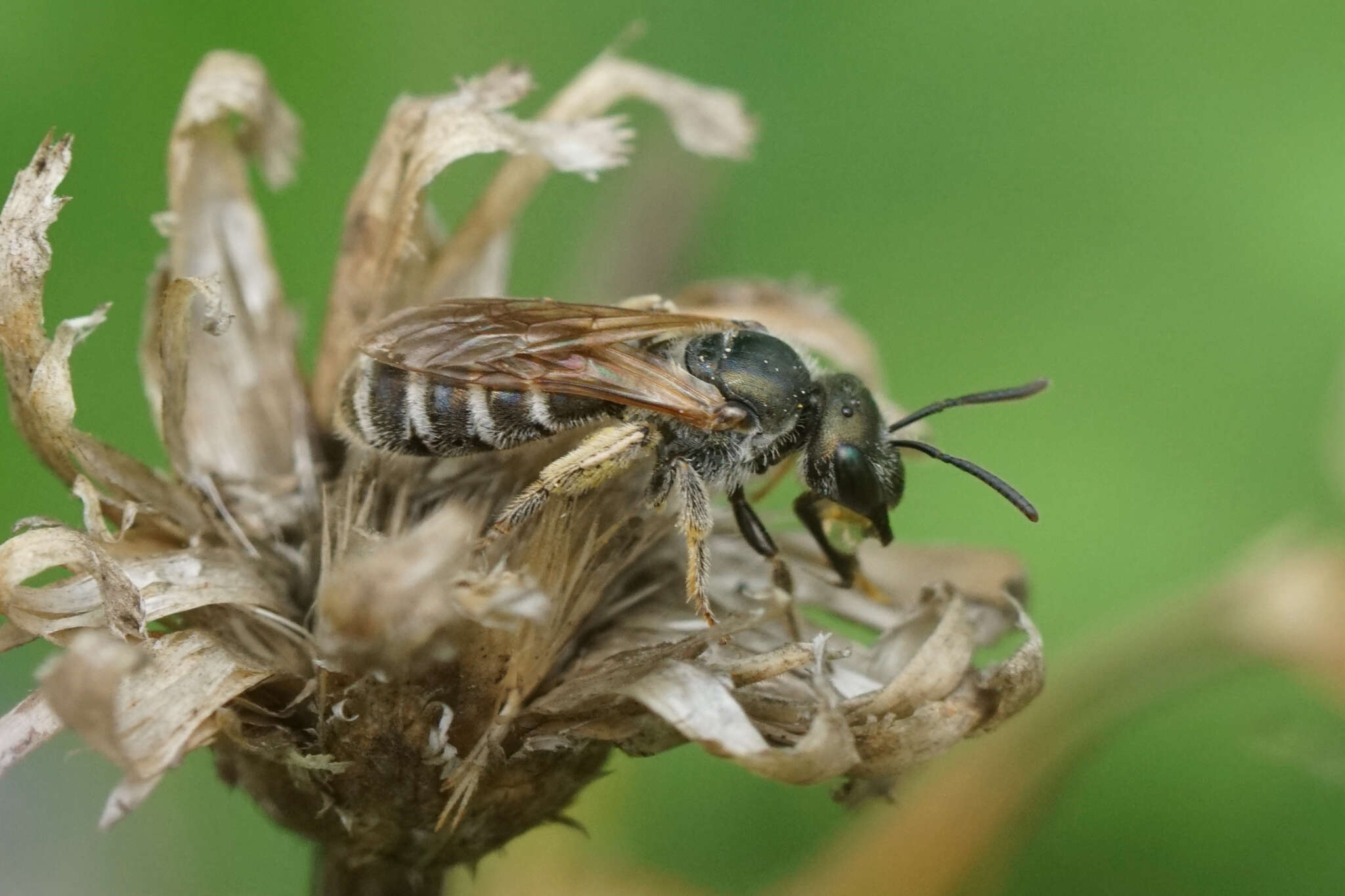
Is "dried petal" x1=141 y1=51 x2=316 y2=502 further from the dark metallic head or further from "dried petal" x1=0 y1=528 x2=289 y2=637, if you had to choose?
the dark metallic head

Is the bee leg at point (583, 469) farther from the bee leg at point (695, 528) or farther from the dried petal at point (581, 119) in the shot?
the dried petal at point (581, 119)

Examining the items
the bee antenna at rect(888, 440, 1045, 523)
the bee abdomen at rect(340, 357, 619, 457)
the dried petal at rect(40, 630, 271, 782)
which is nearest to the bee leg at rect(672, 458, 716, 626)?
the bee abdomen at rect(340, 357, 619, 457)

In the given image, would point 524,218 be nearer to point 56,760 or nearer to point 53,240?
point 53,240

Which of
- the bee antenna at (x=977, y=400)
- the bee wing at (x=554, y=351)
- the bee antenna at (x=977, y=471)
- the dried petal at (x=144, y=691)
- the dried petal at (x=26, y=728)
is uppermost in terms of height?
the bee antenna at (x=977, y=400)

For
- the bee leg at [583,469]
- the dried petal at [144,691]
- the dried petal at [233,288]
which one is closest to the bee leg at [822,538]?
the bee leg at [583,469]

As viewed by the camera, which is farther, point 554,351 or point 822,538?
point 822,538

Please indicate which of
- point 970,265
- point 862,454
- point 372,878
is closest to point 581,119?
point 862,454

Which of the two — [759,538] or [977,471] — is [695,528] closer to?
[759,538]
